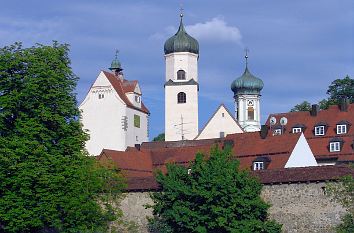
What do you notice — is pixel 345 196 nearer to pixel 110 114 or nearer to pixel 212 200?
pixel 212 200

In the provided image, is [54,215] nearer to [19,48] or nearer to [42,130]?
[42,130]

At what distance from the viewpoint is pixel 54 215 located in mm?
40906

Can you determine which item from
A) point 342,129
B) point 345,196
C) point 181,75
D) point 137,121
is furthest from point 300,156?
point 181,75

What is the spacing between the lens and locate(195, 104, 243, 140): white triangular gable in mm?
87375

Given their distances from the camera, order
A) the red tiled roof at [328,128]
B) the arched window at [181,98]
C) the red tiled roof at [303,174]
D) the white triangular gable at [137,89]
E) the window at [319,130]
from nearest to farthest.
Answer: the red tiled roof at [303,174] → the red tiled roof at [328,128] → the window at [319,130] → the white triangular gable at [137,89] → the arched window at [181,98]

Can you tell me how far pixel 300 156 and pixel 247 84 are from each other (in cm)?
4801

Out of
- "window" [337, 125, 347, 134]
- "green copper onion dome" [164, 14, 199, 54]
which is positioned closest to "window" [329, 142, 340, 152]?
"window" [337, 125, 347, 134]

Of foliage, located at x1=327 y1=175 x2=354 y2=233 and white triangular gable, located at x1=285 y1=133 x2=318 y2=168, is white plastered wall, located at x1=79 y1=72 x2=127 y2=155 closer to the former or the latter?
white triangular gable, located at x1=285 y1=133 x2=318 y2=168

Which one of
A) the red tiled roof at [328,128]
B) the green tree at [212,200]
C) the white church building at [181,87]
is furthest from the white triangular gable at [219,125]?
the green tree at [212,200]

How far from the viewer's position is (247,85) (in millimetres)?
105625

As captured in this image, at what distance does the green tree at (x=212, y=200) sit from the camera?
4184 centimetres

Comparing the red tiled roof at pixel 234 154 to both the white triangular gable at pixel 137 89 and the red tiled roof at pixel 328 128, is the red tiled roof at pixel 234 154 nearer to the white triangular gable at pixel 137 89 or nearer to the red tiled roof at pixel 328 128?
the red tiled roof at pixel 328 128

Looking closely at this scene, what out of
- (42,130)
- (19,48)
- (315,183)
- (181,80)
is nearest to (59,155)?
(42,130)

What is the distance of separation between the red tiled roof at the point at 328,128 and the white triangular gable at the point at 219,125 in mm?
8261
